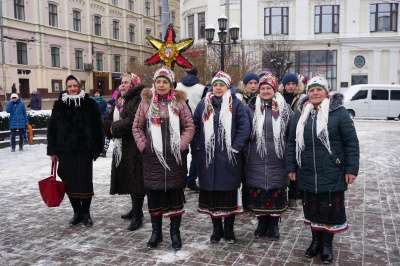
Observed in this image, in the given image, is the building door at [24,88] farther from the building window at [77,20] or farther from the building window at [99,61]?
the building window at [99,61]

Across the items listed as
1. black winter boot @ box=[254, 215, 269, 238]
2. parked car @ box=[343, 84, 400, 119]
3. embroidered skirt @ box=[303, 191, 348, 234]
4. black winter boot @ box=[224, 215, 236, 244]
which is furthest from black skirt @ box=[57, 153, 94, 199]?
parked car @ box=[343, 84, 400, 119]

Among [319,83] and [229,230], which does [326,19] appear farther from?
[229,230]

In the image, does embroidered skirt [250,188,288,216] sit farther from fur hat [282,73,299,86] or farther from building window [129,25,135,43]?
building window [129,25,135,43]

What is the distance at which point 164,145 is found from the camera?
14.5 feet

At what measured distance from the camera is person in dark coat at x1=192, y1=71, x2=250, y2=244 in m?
4.47

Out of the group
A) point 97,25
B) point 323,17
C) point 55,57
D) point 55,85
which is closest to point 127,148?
point 323,17

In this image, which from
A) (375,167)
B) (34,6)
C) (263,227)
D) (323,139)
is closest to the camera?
(323,139)

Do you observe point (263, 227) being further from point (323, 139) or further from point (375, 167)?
point (375, 167)

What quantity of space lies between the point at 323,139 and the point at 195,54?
53.1 ft

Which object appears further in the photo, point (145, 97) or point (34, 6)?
point (34, 6)

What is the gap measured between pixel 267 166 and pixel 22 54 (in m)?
33.9

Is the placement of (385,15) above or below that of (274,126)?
above

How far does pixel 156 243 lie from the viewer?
15.1ft

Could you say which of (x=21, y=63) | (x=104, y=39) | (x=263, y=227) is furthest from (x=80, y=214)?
(x=104, y=39)
